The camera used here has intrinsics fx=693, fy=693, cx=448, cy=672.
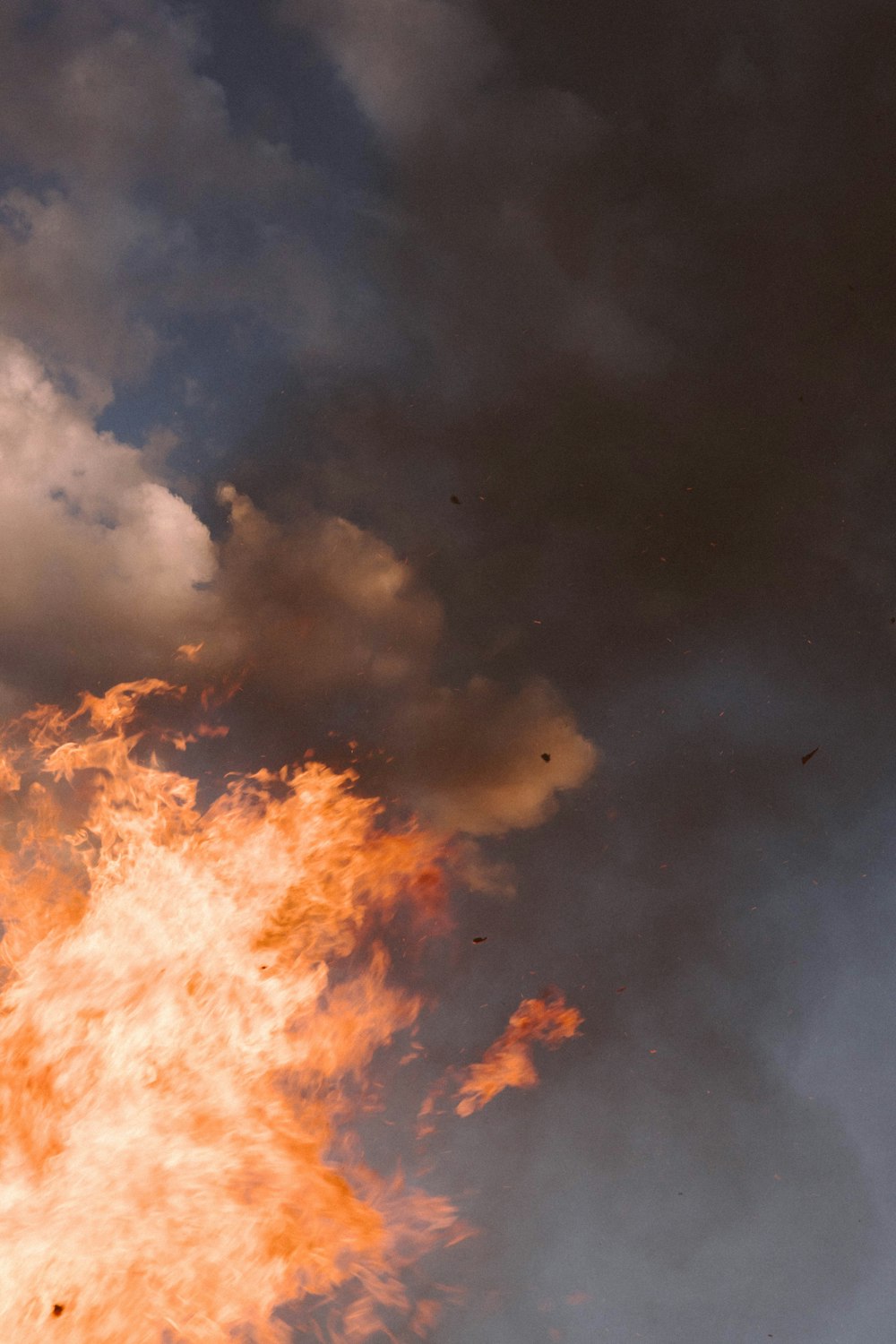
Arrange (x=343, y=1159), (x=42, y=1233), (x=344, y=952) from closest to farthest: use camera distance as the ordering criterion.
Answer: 1. (x=42, y=1233)
2. (x=343, y=1159)
3. (x=344, y=952)

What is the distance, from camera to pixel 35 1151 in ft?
28.3

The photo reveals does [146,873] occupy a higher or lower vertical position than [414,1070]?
higher

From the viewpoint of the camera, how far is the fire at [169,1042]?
28.6ft

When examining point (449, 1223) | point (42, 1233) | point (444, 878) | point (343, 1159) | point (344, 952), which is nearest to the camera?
point (42, 1233)

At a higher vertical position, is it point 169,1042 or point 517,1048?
point 169,1042

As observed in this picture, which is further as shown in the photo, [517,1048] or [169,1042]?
[517,1048]

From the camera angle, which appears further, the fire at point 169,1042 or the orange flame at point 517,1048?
the orange flame at point 517,1048

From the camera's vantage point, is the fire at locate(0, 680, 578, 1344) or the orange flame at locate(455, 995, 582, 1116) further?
the orange flame at locate(455, 995, 582, 1116)

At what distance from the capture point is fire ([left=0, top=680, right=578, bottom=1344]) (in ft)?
28.6

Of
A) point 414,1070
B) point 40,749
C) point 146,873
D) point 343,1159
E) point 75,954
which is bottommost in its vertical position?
point 343,1159

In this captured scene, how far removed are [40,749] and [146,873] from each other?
2.33 metres

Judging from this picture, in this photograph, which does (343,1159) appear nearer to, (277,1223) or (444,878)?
(277,1223)

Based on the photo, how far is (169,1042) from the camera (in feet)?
30.1

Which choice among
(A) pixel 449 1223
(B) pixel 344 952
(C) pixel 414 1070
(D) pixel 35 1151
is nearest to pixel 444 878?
(B) pixel 344 952
